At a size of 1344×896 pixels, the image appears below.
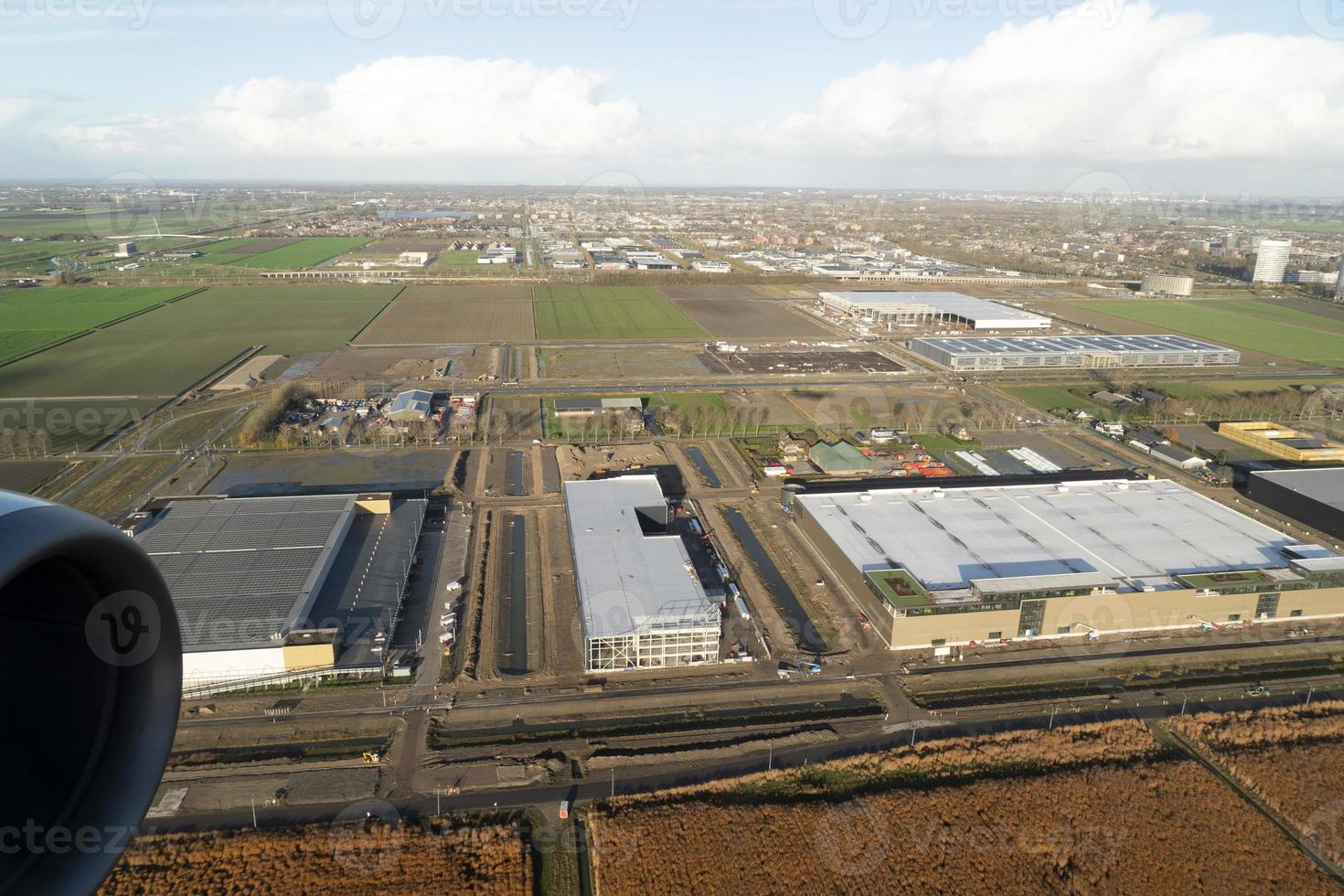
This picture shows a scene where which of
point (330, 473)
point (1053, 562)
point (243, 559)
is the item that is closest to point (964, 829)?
point (1053, 562)

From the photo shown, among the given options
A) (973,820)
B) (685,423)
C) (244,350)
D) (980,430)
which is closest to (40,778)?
(973,820)

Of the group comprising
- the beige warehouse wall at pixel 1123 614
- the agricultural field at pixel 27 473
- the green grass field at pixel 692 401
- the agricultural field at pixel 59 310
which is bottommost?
the beige warehouse wall at pixel 1123 614

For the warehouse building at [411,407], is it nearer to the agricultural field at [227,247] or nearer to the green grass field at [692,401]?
the green grass field at [692,401]

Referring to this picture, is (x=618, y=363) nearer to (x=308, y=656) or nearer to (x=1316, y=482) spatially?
(x=308, y=656)

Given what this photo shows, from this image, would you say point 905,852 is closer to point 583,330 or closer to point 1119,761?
point 1119,761

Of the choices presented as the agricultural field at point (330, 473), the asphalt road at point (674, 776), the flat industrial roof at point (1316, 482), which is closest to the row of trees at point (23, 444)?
the agricultural field at point (330, 473)
